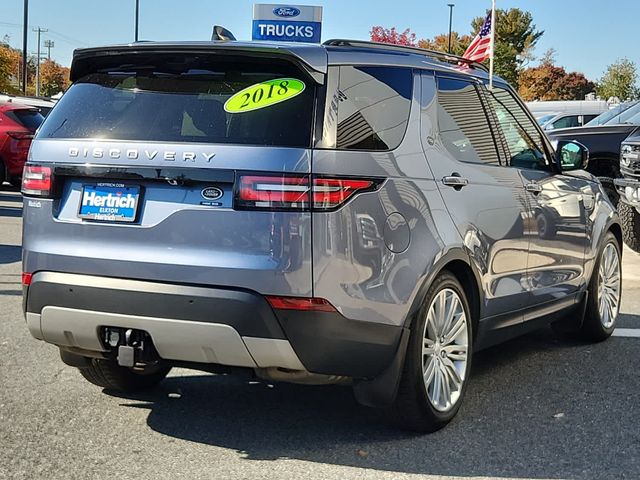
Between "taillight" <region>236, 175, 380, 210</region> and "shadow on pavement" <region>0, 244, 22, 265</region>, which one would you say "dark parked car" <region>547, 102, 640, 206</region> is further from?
"taillight" <region>236, 175, 380, 210</region>

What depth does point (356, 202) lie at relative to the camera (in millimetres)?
3936

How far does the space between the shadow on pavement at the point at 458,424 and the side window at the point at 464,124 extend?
134 centimetres

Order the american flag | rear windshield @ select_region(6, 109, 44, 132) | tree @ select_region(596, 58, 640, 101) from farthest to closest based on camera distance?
tree @ select_region(596, 58, 640, 101) < rear windshield @ select_region(6, 109, 44, 132) < the american flag

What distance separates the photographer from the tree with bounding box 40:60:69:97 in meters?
102

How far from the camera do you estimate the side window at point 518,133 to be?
539cm

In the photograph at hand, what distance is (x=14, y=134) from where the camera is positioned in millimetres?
17125

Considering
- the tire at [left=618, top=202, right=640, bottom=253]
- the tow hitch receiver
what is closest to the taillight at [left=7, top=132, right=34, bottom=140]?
the tire at [left=618, top=202, right=640, bottom=253]

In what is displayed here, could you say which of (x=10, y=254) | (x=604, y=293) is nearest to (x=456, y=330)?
(x=604, y=293)

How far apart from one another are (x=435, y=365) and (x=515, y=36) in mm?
78550

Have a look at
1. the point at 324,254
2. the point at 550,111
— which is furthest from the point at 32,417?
the point at 550,111

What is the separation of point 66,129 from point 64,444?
4.70 feet

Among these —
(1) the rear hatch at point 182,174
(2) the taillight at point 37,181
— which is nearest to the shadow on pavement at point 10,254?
(2) the taillight at point 37,181

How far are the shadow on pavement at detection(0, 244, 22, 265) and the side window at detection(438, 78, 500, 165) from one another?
20.2 ft

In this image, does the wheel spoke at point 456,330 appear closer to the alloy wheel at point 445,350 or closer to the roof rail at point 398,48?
the alloy wheel at point 445,350
